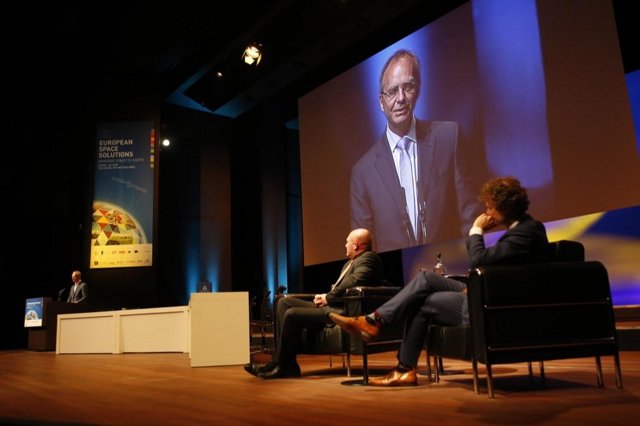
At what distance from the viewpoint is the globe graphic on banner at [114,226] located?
9.08m

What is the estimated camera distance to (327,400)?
7.70ft

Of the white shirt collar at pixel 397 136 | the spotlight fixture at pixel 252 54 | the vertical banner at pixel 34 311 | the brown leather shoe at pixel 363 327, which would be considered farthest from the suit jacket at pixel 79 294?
the brown leather shoe at pixel 363 327

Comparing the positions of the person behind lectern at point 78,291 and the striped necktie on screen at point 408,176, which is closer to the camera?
the striped necktie on screen at point 408,176

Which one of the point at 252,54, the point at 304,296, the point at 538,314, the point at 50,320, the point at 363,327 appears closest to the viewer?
the point at 538,314

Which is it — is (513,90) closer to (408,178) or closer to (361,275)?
(408,178)

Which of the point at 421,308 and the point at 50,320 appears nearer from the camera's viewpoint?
the point at 421,308

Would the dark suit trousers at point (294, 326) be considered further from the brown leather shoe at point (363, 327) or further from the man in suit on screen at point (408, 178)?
the man in suit on screen at point (408, 178)

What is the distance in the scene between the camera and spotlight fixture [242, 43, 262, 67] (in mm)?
7898

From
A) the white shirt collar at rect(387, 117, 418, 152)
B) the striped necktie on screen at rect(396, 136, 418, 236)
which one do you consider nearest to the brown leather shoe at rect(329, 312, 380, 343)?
the striped necktie on screen at rect(396, 136, 418, 236)

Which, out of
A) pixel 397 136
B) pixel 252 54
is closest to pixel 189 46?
pixel 252 54

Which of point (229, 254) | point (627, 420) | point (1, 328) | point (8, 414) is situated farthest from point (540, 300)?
point (1, 328)

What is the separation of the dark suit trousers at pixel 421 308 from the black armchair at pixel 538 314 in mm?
201

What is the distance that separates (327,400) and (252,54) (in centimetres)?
668

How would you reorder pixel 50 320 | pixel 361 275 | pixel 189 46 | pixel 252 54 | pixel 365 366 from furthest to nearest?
pixel 189 46, pixel 50 320, pixel 252 54, pixel 361 275, pixel 365 366
